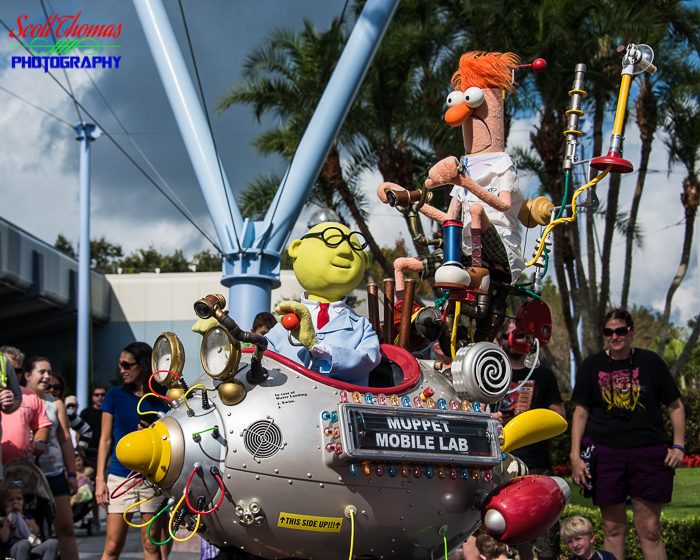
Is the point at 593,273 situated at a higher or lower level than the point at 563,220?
higher

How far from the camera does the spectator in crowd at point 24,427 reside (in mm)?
6816

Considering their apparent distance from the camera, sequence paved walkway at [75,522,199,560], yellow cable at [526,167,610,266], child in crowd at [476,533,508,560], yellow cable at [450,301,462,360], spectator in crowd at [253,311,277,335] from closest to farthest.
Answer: yellow cable at [450,301,462,360] < yellow cable at [526,167,610,266] < child in crowd at [476,533,508,560] < spectator in crowd at [253,311,277,335] < paved walkway at [75,522,199,560]

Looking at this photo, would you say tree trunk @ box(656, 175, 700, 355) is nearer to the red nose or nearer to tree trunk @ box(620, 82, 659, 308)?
tree trunk @ box(620, 82, 659, 308)

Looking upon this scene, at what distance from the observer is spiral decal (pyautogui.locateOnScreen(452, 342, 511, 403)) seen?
14.4 ft

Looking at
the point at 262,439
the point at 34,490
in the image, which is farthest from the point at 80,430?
the point at 262,439

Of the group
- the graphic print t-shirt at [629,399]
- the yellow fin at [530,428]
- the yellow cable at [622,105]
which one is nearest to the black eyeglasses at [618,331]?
the graphic print t-shirt at [629,399]

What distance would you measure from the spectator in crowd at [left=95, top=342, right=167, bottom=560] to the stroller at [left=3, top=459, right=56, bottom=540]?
2.01 feet

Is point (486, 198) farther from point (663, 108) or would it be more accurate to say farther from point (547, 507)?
point (663, 108)

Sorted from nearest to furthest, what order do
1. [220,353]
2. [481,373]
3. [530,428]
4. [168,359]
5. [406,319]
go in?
[220,353] → [168,359] → [481,373] → [530,428] → [406,319]

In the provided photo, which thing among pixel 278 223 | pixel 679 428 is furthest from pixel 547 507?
pixel 278 223

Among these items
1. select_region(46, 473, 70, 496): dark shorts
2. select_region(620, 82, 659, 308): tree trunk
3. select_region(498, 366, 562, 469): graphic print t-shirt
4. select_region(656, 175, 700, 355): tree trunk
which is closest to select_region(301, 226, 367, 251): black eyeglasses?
select_region(498, 366, 562, 469): graphic print t-shirt

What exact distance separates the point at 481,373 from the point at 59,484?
410 cm

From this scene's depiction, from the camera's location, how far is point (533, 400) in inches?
257

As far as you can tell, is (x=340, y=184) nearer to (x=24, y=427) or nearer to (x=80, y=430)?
(x=80, y=430)
